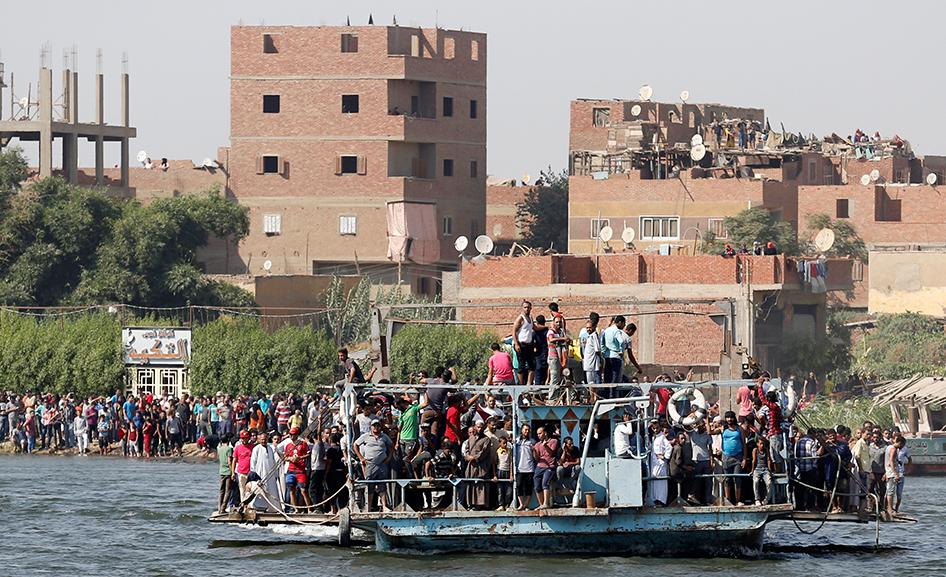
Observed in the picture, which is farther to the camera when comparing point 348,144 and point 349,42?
point 348,144

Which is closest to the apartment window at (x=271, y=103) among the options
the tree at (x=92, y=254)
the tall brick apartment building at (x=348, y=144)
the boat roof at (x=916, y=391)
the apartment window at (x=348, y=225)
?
the tall brick apartment building at (x=348, y=144)

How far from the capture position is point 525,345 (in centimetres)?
3080

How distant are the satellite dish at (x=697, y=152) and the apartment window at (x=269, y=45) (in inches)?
694

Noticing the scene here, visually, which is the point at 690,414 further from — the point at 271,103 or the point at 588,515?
the point at 271,103

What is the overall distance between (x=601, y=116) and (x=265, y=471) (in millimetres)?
74734

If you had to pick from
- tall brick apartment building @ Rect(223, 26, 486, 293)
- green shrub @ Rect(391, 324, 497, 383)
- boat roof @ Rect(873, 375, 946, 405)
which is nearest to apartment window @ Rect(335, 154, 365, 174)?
tall brick apartment building @ Rect(223, 26, 486, 293)

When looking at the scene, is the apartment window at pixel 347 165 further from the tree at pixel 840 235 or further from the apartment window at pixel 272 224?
the tree at pixel 840 235

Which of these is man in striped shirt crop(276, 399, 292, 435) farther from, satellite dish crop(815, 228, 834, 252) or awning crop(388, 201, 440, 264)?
awning crop(388, 201, 440, 264)

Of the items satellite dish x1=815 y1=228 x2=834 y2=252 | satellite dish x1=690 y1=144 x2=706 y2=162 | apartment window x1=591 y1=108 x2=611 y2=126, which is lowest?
satellite dish x1=815 y1=228 x2=834 y2=252

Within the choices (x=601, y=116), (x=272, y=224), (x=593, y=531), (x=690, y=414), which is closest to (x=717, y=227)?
(x=272, y=224)

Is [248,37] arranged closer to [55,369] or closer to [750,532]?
[55,369]

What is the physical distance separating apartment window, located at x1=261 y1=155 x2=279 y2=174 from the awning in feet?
17.0

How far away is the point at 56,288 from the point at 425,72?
19.5 m

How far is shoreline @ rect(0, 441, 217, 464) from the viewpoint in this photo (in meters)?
54.4
